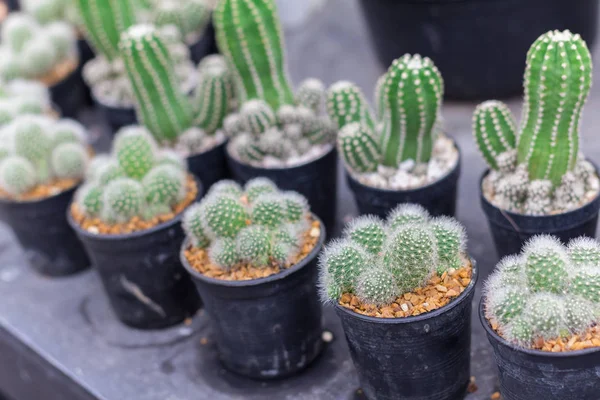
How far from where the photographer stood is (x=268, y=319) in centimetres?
253

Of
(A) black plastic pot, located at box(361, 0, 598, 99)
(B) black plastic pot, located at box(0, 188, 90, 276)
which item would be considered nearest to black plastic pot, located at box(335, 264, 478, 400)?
(B) black plastic pot, located at box(0, 188, 90, 276)

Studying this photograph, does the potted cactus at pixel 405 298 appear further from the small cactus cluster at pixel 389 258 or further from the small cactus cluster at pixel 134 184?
the small cactus cluster at pixel 134 184

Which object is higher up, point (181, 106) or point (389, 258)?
point (181, 106)

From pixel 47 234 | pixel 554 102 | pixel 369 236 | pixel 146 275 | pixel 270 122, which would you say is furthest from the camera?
pixel 47 234

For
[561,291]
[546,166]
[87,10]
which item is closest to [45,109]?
[87,10]

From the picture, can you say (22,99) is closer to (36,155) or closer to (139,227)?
(36,155)

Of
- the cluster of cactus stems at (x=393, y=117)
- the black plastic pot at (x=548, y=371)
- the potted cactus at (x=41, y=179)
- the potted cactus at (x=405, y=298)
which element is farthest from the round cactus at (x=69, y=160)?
the black plastic pot at (x=548, y=371)

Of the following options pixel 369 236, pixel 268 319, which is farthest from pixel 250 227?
pixel 369 236

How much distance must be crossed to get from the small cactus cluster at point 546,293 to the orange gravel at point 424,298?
139 millimetres

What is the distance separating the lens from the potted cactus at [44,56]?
414cm

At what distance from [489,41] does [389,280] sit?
6.89ft

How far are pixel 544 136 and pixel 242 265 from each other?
1.12 meters

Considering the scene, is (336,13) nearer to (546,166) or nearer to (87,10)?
(87,10)

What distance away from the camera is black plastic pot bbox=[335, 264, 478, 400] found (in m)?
2.13
